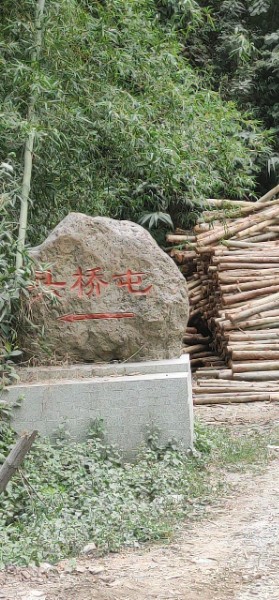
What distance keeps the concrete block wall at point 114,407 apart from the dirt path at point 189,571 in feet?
3.79

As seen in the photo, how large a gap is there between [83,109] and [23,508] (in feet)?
12.8

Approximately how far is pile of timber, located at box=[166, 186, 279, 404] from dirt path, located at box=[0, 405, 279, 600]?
4.45m

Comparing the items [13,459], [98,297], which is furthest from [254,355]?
[13,459]

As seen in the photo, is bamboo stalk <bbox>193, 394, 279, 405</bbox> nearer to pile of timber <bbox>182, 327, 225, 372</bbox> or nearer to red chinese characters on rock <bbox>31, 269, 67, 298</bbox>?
pile of timber <bbox>182, 327, 225, 372</bbox>

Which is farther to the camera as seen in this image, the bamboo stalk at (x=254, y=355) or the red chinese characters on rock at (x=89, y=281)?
the bamboo stalk at (x=254, y=355)

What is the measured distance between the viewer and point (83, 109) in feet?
26.4

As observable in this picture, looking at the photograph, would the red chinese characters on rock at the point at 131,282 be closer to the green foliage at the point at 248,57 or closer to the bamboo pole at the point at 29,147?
the bamboo pole at the point at 29,147

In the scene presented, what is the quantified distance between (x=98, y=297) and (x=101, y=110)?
2.07 metres

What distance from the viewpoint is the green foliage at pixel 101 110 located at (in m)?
7.67

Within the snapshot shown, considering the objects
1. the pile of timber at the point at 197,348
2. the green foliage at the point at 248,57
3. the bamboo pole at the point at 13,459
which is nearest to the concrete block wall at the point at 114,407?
the bamboo pole at the point at 13,459

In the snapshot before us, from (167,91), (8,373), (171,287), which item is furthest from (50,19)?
(8,373)

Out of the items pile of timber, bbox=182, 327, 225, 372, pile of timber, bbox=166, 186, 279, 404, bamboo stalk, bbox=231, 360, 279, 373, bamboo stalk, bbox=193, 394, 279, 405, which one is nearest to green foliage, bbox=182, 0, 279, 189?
pile of timber, bbox=166, 186, 279, 404

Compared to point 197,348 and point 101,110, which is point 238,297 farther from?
point 101,110

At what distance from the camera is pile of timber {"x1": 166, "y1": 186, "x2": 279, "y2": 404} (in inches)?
399
